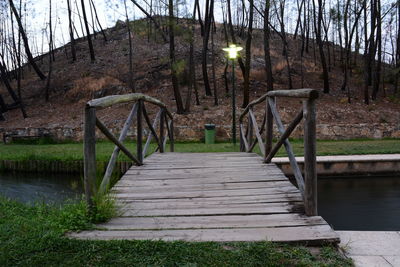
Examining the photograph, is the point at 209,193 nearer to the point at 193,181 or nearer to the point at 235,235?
the point at 193,181

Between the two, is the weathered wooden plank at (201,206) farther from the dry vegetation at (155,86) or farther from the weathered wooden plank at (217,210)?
the dry vegetation at (155,86)

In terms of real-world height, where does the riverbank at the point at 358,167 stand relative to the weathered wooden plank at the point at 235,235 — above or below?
below

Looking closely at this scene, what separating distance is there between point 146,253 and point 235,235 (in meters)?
0.63

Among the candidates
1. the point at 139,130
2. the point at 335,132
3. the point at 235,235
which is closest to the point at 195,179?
the point at 139,130

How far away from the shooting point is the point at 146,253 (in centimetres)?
217

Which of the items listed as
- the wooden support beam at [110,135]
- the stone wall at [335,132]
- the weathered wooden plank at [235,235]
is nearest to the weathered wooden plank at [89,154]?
the wooden support beam at [110,135]

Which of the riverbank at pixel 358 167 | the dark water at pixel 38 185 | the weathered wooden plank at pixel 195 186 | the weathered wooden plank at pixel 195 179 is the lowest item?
the dark water at pixel 38 185

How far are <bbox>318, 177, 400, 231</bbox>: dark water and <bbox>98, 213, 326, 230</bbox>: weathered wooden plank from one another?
12.2ft

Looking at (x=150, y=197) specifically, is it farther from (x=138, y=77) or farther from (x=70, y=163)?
(x=138, y=77)

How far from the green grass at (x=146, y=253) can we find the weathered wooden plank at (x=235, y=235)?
9 centimetres

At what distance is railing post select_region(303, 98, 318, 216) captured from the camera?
277 cm

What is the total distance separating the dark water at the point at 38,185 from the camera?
7.48m

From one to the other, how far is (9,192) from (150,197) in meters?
5.68

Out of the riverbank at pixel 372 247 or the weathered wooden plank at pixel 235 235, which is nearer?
the riverbank at pixel 372 247
